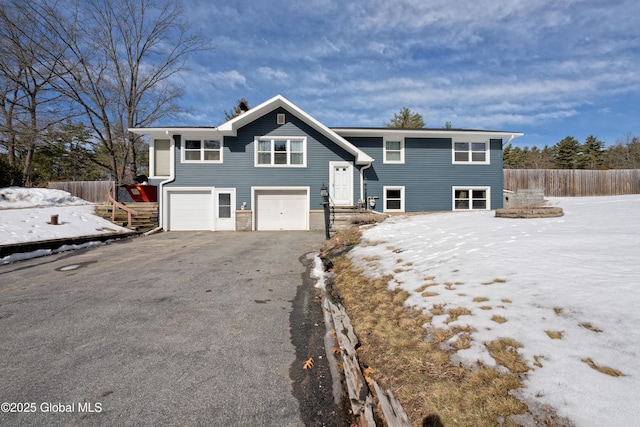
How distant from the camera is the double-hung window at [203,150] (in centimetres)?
1456

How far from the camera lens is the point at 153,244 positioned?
33.1 ft

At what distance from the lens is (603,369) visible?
1.88 meters

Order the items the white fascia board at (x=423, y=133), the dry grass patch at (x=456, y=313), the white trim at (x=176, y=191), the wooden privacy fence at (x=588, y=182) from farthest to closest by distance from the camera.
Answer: the wooden privacy fence at (x=588, y=182) < the white fascia board at (x=423, y=133) < the white trim at (x=176, y=191) < the dry grass patch at (x=456, y=313)

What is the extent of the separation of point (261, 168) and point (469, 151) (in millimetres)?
12148

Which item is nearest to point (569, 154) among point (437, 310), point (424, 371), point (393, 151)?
point (393, 151)

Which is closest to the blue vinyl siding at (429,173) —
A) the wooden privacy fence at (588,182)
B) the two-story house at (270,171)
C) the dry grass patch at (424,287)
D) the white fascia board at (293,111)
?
the two-story house at (270,171)

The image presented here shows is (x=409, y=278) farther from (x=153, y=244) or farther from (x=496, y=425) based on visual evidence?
(x=153, y=244)

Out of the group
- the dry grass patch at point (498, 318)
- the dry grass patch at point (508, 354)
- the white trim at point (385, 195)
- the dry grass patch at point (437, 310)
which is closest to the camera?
the dry grass patch at point (508, 354)

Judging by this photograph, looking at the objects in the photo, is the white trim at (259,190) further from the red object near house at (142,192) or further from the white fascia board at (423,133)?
the red object near house at (142,192)

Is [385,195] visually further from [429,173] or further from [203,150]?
[203,150]

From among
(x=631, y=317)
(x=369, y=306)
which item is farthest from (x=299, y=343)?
(x=631, y=317)

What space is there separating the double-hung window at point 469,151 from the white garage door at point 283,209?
9289 millimetres

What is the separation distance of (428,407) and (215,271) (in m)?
5.42

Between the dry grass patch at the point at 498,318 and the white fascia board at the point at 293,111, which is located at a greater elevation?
the white fascia board at the point at 293,111
